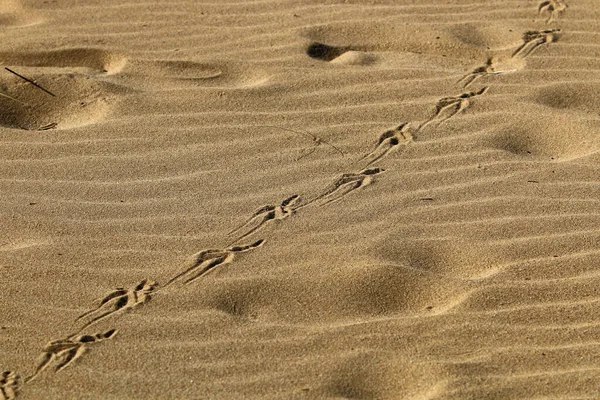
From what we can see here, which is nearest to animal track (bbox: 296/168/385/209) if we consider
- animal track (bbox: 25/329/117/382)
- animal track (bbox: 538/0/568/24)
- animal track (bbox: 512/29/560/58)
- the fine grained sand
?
the fine grained sand

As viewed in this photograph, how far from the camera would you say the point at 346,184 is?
13.3ft

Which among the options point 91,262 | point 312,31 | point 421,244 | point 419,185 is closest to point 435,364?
point 421,244

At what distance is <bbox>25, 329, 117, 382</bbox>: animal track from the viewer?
10.3 ft

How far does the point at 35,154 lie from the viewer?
4266mm

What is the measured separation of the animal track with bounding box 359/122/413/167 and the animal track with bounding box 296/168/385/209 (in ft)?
0.24

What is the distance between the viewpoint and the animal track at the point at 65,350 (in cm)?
314

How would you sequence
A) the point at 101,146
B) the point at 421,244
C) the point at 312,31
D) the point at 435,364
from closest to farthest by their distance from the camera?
the point at 435,364, the point at 421,244, the point at 101,146, the point at 312,31

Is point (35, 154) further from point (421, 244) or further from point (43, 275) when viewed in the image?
point (421, 244)

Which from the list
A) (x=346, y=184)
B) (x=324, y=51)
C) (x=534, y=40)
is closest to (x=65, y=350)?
(x=346, y=184)

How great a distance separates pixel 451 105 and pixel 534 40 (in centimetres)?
84

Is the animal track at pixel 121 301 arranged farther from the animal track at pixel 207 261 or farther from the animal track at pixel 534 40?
the animal track at pixel 534 40

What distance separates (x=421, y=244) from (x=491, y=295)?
37 centimetres

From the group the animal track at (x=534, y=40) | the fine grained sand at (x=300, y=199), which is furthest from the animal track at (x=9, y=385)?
the animal track at (x=534, y=40)

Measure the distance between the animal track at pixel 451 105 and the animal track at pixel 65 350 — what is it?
1868mm
